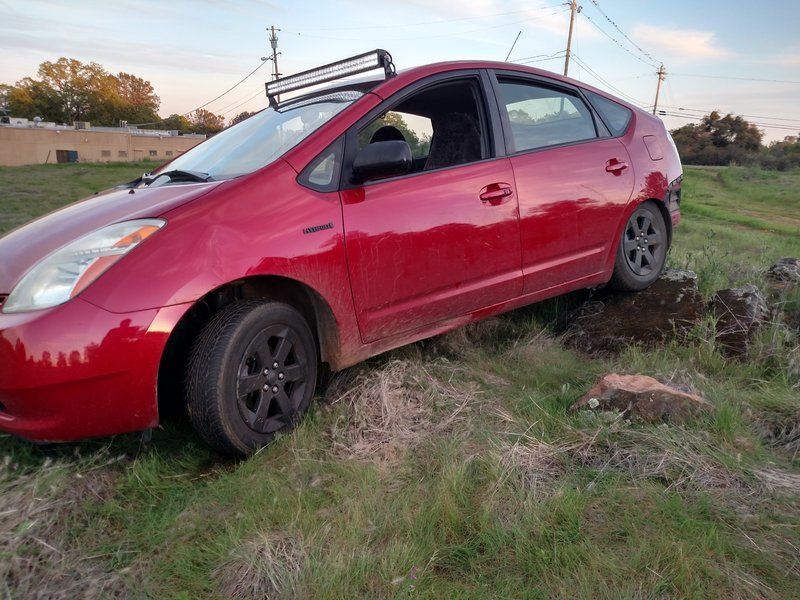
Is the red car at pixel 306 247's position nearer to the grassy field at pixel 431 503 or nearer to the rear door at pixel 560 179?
the rear door at pixel 560 179

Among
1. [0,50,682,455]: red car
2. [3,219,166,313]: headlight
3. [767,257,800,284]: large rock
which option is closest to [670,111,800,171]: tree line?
[767,257,800,284]: large rock

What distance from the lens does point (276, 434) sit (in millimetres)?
2617

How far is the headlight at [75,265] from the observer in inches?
88.0

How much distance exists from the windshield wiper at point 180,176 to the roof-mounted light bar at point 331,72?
929 millimetres

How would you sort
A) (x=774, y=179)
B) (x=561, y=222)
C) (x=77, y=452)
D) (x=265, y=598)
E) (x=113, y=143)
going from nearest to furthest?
1. (x=265, y=598)
2. (x=77, y=452)
3. (x=561, y=222)
4. (x=774, y=179)
5. (x=113, y=143)

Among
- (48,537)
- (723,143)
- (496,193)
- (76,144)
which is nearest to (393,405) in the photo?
(496,193)

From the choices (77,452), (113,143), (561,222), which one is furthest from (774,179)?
(113,143)

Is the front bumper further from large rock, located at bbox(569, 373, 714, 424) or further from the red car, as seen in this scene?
large rock, located at bbox(569, 373, 714, 424)

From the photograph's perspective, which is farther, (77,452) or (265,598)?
(77,452)

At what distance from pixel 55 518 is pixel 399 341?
165cm

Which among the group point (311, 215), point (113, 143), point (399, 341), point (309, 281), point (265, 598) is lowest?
point (265, 598)

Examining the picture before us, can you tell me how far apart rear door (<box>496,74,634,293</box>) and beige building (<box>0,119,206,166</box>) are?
165 feet

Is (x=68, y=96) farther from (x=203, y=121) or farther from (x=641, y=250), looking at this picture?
(x=641, y=250)

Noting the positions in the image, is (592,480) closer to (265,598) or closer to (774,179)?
(265,598)
